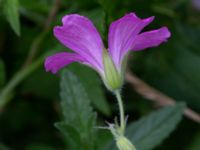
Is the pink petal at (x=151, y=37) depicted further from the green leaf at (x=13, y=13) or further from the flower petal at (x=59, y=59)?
the green leaf at (x=13, y=13)

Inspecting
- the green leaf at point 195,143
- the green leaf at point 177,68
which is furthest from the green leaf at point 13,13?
the green leaf at point 195,143

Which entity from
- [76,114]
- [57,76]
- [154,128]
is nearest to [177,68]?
[57,76]

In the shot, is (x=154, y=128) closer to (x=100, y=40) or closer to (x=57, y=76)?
(x=100, y=40)

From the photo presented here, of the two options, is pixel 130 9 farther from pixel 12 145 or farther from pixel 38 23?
pixel 12 145

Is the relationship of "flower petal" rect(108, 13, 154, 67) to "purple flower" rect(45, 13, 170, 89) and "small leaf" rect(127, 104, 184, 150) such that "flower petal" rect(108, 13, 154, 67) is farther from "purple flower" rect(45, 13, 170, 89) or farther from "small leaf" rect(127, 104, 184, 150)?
"small leaf" rect(127, 104, 184, 150)

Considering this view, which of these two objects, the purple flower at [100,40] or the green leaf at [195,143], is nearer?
the purple flower at [100,40]

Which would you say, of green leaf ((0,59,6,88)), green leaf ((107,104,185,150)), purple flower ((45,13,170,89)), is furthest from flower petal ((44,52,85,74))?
green leaf ((0,59,6,88))

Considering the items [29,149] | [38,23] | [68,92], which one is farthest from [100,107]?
[38,23]
